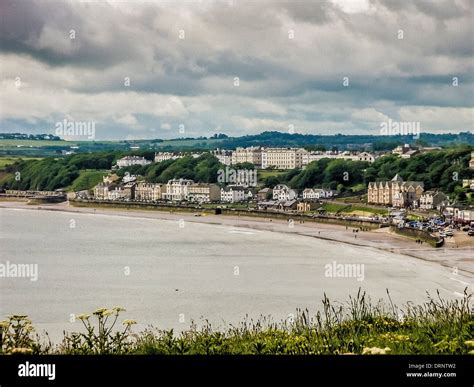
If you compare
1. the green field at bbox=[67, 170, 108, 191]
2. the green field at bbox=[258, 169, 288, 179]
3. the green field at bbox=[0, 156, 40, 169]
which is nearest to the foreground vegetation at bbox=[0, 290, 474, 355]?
the green field at bbox=[258, 169, 288, 179]

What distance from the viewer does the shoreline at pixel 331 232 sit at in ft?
77.8

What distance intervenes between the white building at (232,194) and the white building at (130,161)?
19923 millimetres

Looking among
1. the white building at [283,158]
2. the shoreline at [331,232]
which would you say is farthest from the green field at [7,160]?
the white building at [283,158]

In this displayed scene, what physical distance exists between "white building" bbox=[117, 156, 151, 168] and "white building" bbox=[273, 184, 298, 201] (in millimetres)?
23614

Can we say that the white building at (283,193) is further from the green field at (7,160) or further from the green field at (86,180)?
the green field at (7,160)

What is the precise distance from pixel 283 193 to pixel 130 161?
2713cm

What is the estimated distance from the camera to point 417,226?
33.3 m

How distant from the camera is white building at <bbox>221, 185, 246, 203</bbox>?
5691 cm

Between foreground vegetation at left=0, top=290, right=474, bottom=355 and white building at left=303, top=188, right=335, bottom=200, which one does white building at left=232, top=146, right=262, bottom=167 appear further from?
foreground vegetation at left=0, top=290, right=474, bottom=355

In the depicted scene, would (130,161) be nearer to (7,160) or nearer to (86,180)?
(86,180)

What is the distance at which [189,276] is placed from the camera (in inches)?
774
